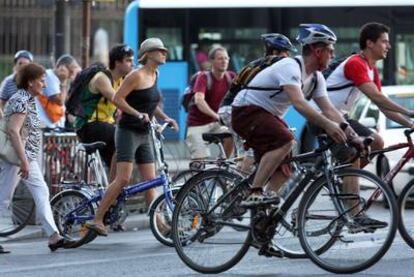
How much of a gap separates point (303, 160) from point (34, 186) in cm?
277

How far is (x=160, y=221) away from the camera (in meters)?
10.1

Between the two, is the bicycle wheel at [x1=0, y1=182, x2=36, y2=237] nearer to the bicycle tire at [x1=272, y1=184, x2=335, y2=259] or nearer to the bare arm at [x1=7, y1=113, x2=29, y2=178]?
the bare arm at [x1=7, y1=113, x2=29, y2=178]

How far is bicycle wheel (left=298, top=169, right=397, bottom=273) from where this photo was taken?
769 centimetres

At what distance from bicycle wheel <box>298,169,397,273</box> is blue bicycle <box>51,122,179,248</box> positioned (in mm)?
2284

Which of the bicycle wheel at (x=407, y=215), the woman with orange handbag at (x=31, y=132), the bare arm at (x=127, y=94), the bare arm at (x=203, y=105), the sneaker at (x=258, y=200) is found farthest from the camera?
the bare arm at (x=203, y=105)

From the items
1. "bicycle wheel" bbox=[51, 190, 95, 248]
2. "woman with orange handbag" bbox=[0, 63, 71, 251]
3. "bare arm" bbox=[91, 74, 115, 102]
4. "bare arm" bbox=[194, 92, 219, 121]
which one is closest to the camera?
"woman with orange handbag" bbox=[0, 63, 71, 251]

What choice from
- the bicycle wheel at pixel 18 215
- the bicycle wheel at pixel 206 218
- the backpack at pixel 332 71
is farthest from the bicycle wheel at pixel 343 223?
the bicycle wheel at pixel 18 215

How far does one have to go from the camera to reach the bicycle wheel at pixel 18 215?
1132 cm

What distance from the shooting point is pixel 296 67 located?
25.9ft

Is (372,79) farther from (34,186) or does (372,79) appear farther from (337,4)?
(337,4)

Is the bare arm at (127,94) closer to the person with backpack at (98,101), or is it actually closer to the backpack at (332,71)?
the person with backpack at (98,101)

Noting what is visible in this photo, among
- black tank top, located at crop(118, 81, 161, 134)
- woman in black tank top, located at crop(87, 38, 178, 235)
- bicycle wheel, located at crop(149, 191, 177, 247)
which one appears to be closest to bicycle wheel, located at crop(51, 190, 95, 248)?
woman in black tank top, located at crop(87, 38, 178, 235)

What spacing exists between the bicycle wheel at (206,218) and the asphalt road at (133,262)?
0.16 meters

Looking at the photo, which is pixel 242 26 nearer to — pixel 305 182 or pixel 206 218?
pixel 206 218
